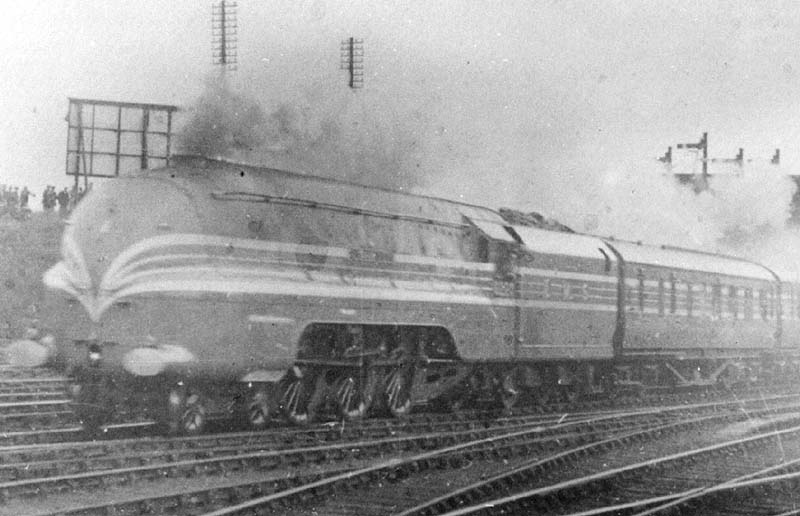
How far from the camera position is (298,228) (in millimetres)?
14016

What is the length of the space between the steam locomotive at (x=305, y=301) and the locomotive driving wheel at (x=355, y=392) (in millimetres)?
22

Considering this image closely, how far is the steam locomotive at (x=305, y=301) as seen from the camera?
12602 mm

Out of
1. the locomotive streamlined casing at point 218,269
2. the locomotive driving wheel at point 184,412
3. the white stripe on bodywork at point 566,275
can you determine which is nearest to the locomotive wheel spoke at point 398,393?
the locomotive streamlined casing at point 218,269

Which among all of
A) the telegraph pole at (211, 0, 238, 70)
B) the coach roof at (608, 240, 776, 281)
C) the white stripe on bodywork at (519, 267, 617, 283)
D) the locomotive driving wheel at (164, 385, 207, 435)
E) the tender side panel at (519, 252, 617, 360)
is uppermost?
the telegraph pole at (211, 0, 238, 70)

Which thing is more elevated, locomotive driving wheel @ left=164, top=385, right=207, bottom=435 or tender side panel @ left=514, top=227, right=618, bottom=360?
tender side panel @ left=514, top=227, right=618, bottom=360

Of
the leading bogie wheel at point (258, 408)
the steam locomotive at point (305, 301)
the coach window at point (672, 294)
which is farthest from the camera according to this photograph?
the coach window at point (672, 294)

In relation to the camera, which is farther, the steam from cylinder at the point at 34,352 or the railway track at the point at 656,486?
the steam from cylinder at the point at 34,352

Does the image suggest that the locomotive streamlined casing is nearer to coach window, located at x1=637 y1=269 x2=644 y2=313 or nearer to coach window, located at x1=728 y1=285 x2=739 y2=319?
coach window, located at x1=637 y1=269 x2=644 y2=313

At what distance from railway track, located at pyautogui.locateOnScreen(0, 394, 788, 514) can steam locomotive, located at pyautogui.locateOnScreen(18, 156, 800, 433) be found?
864mm

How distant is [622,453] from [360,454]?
3.55 m

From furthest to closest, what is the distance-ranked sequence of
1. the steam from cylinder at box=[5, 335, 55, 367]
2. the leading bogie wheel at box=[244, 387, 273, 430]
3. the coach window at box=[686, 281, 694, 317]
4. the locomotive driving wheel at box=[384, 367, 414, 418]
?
the coach window at box=[686, 281, 694, 317] → the locomotive driving wheel at box=[384, 367, 414, 418] → the leading bogie wheel at box=[244, 387, 273, 430] → the steam from cylinder at box=[5, 335, 55, 367]

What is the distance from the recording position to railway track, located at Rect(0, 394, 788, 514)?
9508 mm

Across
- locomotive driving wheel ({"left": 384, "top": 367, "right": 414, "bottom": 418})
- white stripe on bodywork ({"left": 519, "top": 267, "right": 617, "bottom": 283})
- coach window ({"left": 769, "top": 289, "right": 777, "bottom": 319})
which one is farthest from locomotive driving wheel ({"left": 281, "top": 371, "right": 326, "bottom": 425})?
coach window ({"left": 769, "top": 289, "right": 777, "bottom": 319})

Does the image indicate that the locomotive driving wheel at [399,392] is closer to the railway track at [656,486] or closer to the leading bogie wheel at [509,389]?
the leading bogie wheel at [509,389]
